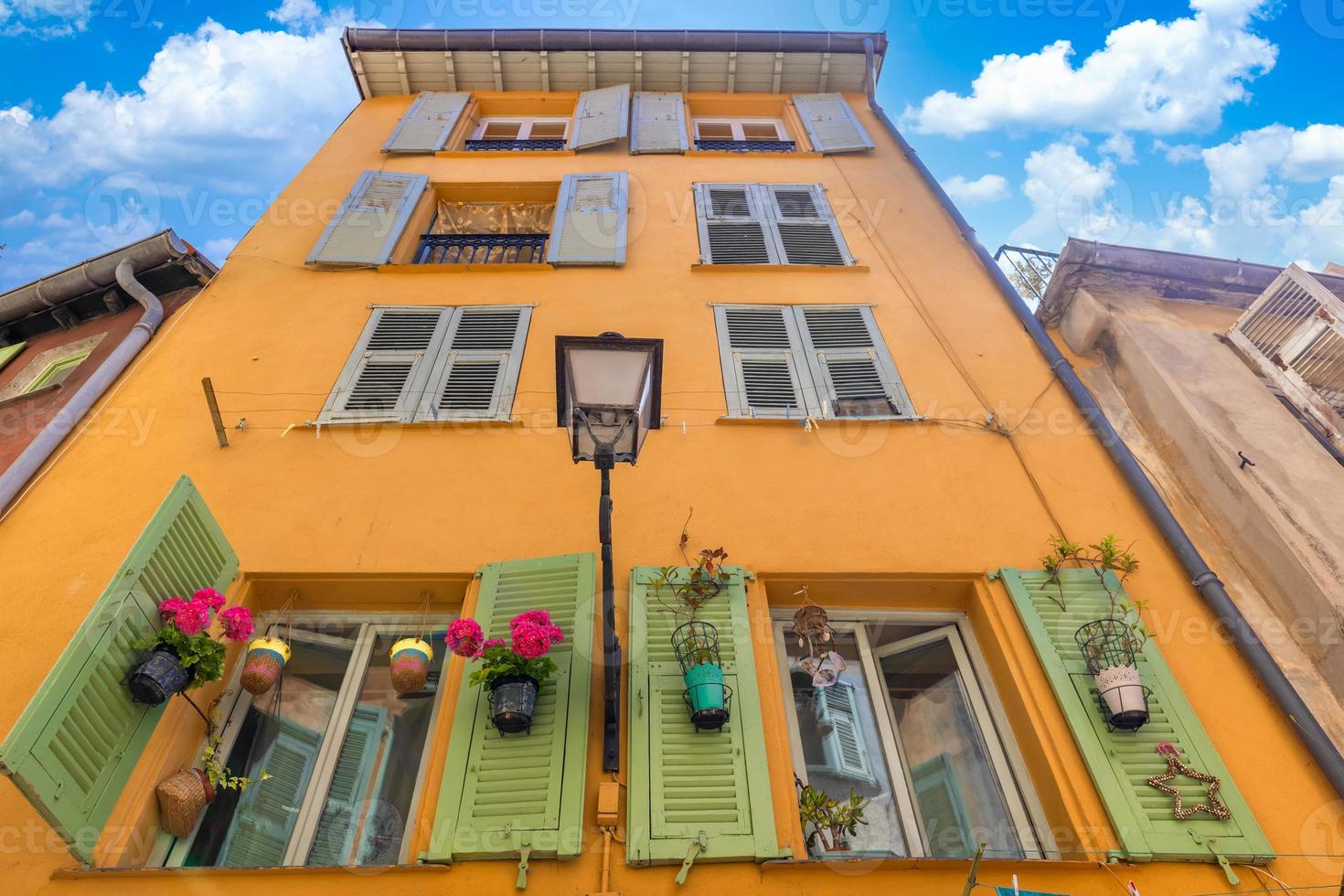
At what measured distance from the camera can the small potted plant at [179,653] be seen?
3416 millimetres

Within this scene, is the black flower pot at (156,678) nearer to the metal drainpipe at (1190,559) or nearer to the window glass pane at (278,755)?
the window glass pane at (278,755)

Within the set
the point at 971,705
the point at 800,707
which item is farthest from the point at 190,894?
the point at 971,705

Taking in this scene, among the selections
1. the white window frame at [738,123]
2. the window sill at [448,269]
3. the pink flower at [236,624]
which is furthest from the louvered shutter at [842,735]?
the white window frame at [738,123]

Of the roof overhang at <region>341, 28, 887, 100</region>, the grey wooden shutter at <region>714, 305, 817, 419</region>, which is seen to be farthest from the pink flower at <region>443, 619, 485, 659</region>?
the roof overhang at <region>341, 28, 887, 100</region>

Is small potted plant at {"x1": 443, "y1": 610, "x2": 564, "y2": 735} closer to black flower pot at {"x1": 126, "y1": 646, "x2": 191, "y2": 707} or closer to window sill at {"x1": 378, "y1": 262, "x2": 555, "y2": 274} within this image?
black flower pot at {"x1": 126, "y1": 646, "x2": 191, "y2": 707}

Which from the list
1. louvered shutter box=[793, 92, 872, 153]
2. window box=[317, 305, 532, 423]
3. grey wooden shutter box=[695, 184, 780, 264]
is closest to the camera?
window box=[317, 305, 532, 423]

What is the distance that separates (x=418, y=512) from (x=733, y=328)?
9.38ft

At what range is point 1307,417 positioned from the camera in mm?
6023

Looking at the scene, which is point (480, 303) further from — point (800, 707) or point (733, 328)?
point (800, 707)

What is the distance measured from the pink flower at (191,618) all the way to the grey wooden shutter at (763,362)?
3.31 meters

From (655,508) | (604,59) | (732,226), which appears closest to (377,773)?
(655,508)

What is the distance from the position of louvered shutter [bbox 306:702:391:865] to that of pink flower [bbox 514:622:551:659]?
0.95 meters

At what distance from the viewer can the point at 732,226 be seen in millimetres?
7805

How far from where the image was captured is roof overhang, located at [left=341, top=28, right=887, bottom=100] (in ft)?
35.3
